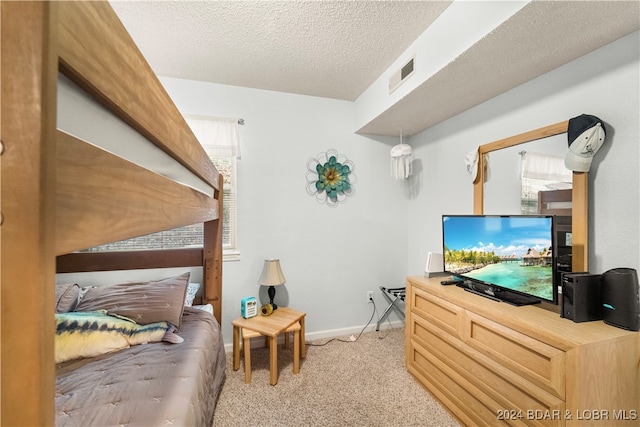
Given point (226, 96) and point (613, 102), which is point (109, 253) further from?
point (613, 102)

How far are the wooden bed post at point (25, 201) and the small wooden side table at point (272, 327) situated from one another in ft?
5.61

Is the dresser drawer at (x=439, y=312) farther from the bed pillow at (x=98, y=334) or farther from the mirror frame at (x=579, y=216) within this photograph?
the bed pillow at (x=98, y=334)

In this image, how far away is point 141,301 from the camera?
1.69 m

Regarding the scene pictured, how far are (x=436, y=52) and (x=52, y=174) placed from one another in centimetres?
185

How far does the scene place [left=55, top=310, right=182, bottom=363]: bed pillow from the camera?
135 centimetres

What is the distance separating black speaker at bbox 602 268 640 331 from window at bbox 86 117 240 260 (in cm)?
237

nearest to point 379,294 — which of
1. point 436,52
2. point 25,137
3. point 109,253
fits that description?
point 436,52

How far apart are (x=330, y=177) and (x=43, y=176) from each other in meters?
2.42

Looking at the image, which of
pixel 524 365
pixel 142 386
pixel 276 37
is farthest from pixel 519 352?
pixel 276 37

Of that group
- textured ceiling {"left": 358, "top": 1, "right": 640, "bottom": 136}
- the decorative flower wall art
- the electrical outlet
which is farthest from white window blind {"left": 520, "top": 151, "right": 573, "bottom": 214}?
the electrical outlet

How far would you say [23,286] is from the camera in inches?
12.0

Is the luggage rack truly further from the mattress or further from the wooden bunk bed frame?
the wooden bunk bed frame

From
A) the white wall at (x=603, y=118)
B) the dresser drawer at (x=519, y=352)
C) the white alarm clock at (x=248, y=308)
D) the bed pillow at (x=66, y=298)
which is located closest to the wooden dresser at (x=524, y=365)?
the dresser drawer at (x=519, y=352)

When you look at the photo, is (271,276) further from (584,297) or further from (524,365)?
(584,297)
